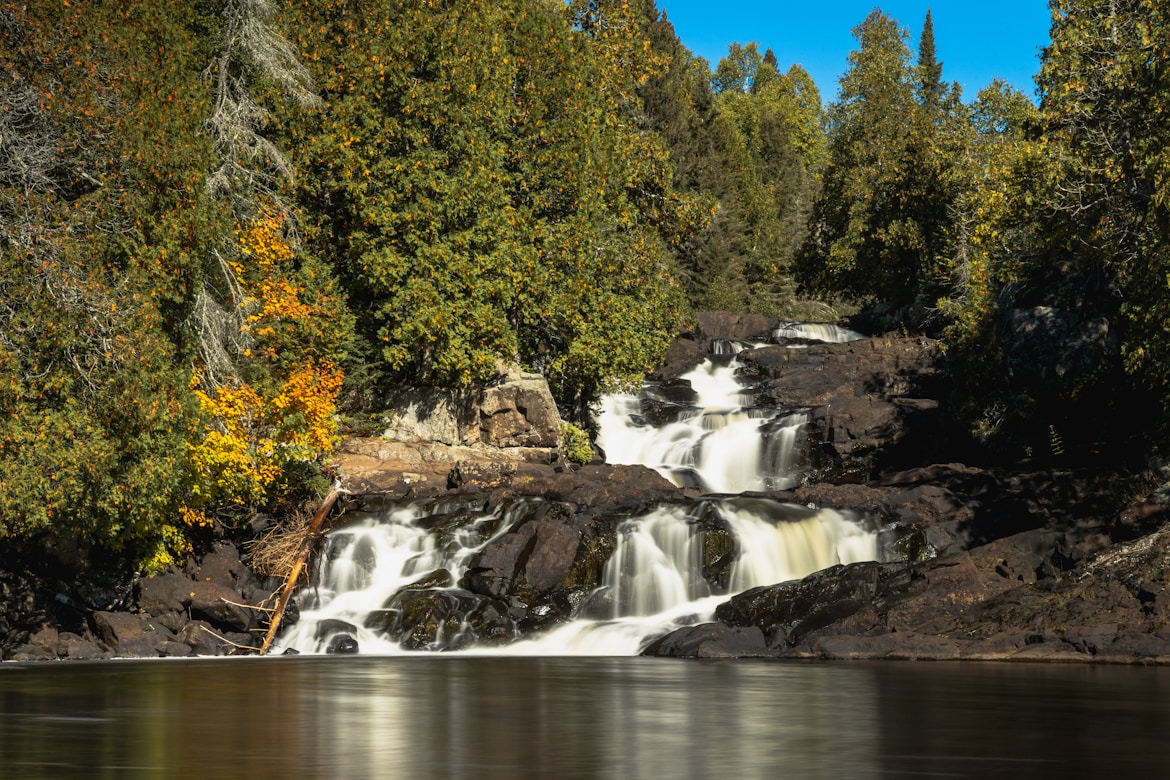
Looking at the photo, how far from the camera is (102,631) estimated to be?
25.9 meters

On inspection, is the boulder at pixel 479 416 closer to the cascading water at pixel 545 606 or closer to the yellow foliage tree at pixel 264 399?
the yellow foliage tree at pixel 264 399

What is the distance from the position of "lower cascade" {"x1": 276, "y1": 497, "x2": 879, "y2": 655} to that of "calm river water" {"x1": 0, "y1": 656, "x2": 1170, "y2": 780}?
4673mm

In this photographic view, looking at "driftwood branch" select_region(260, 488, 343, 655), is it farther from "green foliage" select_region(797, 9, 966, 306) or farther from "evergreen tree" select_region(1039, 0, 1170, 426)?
"green foliage" select_region(797, 9, 966, 306)

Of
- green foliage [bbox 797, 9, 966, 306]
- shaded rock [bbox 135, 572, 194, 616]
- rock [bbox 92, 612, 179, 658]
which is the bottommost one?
rock [bbox 92, 612, 179, 658]

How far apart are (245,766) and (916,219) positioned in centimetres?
5246

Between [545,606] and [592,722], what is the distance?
44.4ft

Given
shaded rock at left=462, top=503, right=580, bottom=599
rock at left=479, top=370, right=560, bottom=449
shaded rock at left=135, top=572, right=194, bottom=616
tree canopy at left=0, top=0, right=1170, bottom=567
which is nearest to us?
tree canopy at left=0, top=0, right=1170, bottom=567

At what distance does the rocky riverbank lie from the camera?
23422 mm

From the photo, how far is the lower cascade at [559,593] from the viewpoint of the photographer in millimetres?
27031

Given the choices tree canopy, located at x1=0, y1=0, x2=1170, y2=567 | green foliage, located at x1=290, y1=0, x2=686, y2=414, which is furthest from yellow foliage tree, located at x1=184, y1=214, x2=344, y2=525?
green foliage, located at x1=290, y1=0, x2=686, y2=414

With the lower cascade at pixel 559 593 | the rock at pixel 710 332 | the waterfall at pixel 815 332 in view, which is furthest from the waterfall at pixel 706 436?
the waterfall at pixel 815 332

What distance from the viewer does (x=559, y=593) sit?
28.5 m

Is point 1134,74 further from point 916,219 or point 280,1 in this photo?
point 916,219

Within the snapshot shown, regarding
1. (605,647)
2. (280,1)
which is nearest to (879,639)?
(605,647)
